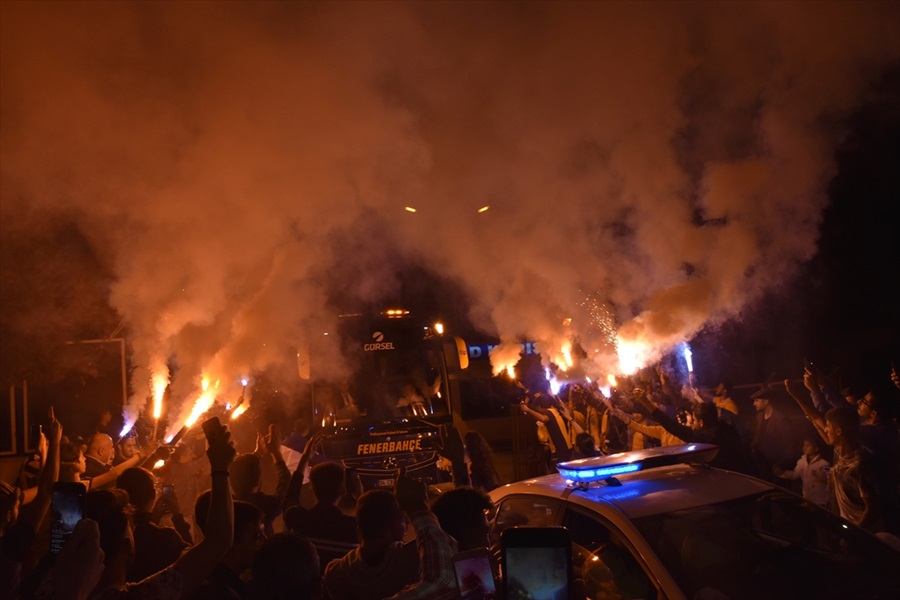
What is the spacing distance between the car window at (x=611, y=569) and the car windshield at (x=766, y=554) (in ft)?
0.50

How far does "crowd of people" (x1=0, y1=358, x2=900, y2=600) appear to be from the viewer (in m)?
2.49

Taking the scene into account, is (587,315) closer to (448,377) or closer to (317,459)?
(448,377)

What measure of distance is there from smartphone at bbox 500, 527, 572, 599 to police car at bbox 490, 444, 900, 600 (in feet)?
2.99

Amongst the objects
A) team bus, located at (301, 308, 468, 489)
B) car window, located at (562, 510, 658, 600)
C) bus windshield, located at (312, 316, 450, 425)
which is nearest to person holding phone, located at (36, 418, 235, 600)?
car window, located at (562, 510, 658, 600)

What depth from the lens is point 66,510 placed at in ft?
9.97

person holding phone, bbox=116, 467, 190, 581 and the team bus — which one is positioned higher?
the team bus

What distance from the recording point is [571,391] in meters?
10.2

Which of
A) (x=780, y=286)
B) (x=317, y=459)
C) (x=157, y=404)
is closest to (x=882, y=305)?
(x=780, y=286)

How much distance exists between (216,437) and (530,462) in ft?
30.0

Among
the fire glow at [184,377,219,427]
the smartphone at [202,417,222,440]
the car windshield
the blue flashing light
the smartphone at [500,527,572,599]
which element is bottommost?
the car windshield

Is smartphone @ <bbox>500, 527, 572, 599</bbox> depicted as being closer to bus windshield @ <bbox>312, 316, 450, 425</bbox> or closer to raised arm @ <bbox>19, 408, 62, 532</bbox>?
raised arm @ <bbox>19, 408, 62, 532</bbox>

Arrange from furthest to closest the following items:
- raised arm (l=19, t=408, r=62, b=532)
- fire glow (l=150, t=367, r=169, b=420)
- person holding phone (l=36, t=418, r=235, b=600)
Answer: fire glow (l=150, t=367, r=169, b=420)
raised arm (l=19, t=408, r=62, b=532)
person holding phone (l=36, t=418, r=235, b=600)

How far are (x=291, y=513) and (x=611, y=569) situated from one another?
181cm

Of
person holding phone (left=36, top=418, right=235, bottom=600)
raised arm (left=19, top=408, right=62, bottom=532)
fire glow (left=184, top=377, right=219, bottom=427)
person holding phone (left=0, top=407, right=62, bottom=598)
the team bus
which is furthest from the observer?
the team bus
